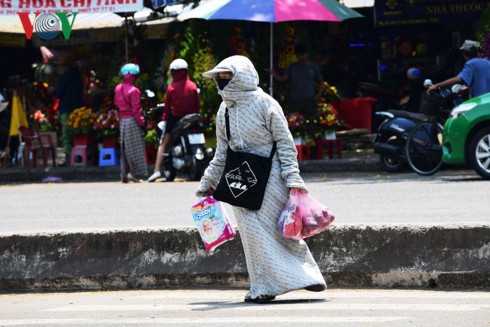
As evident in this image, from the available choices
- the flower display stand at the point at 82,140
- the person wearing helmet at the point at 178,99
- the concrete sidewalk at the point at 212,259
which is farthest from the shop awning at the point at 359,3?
the concrete sidewalk at the point at 212,259

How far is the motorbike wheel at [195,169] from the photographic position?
17328mm

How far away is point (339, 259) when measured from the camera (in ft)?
28.5

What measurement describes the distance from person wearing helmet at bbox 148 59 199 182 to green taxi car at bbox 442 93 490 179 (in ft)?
12.4

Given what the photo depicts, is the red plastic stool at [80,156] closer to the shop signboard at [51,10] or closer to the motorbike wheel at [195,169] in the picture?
the shop signboard at [51,10]

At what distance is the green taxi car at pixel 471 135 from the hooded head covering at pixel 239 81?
7545mm

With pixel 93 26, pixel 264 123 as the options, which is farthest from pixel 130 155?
pixel 264 123

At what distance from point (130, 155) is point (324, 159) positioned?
3.30 metres

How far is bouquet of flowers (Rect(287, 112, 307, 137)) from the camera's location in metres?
18.9

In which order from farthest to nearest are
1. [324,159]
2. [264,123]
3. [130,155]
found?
[324,159], [130,155], [264,123]

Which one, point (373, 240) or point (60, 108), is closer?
point (373, 240)

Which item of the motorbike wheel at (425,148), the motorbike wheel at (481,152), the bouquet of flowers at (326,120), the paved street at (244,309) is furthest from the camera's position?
the bouquet of flowers at (326,120)

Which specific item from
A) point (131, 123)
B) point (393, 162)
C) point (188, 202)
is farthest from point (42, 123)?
point (188, 202)

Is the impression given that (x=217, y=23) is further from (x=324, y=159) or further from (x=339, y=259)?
(x=339, y=259)

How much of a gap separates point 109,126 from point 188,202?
19.4 ft
